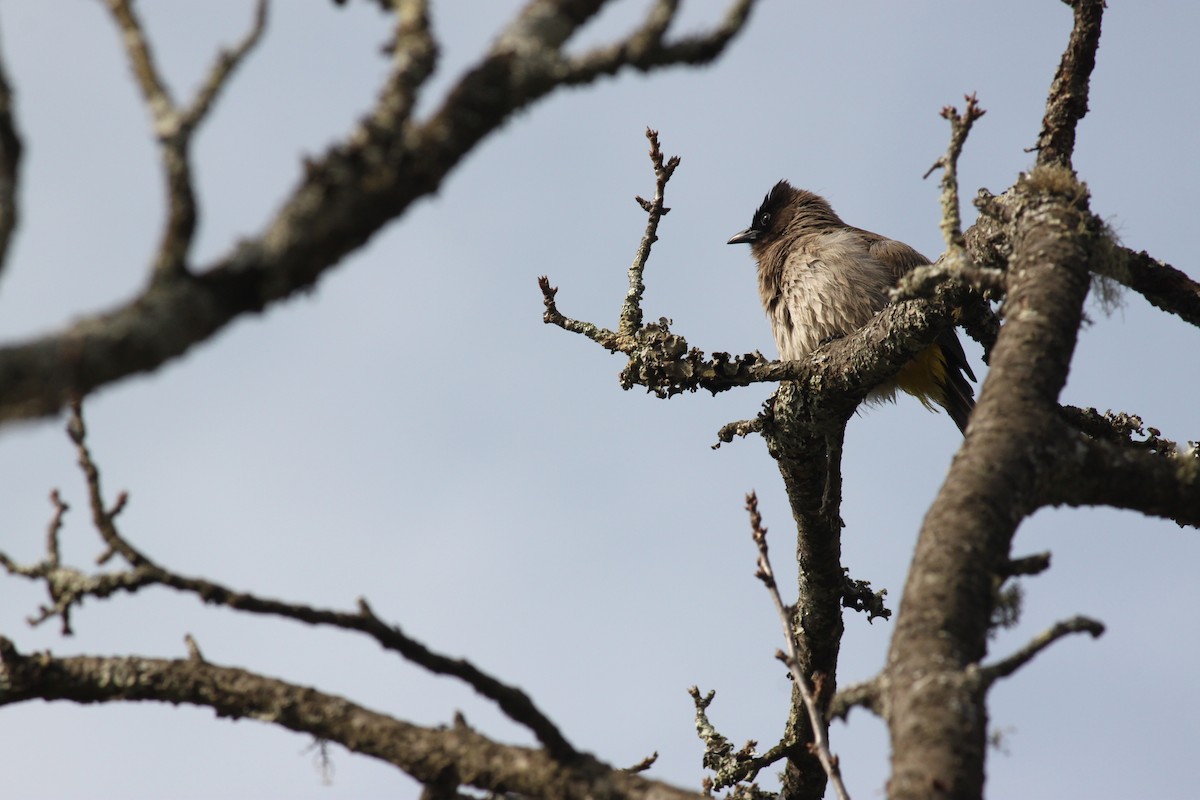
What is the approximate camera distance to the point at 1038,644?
2.35 metres

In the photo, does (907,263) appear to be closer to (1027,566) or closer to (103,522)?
(1027,566)

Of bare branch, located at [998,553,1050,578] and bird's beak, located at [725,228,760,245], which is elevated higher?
bird's beak, located at [725,228,760,245]

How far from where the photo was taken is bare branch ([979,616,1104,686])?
228 cm

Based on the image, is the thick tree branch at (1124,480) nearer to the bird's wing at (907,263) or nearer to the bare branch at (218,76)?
the bare branch at (218,76)

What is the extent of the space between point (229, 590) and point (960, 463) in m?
1.67

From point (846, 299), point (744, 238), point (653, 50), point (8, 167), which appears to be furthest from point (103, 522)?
point (744, 238)

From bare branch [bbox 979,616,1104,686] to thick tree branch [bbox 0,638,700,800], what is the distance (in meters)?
0.78

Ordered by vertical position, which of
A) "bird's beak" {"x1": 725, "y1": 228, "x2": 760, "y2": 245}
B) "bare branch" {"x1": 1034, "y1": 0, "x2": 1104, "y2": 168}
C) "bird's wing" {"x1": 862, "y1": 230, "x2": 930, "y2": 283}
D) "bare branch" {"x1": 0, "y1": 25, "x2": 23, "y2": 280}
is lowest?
"bare branch" {"x1": 0, "y1": 25, "x2": 23, "y2": 280}

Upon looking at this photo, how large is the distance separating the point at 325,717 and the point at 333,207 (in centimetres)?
158

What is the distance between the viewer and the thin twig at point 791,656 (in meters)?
2.90

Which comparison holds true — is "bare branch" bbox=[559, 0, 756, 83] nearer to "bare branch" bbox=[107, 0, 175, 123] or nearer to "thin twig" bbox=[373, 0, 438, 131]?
"thin twig" bbox=[373, 0, 438, 131]

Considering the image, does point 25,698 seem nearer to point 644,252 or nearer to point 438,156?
point 438,156

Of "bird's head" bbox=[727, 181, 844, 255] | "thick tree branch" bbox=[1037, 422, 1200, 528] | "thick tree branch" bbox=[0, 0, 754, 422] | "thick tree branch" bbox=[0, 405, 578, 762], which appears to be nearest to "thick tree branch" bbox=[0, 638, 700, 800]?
"thick tree branch" bbox=[0, 405, 578, 762]

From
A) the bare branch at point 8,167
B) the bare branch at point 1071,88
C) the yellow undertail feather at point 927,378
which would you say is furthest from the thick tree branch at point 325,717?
the yellow undertail feather at point 927,378
